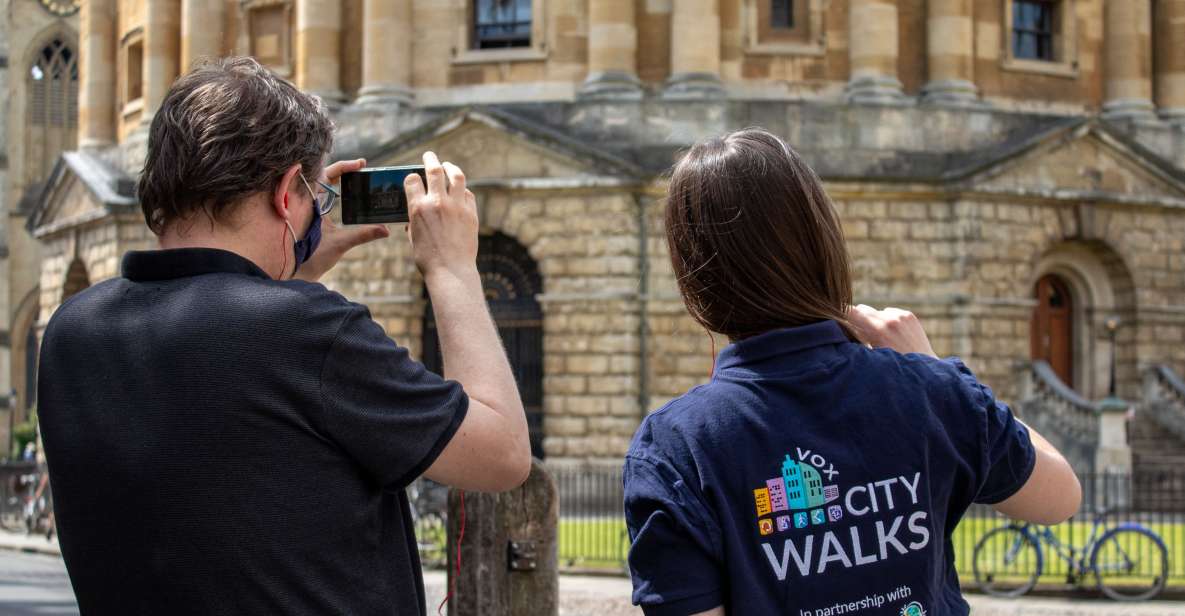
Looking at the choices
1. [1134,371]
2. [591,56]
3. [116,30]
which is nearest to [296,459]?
[591,56]

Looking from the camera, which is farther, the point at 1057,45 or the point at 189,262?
the point at 1057,45

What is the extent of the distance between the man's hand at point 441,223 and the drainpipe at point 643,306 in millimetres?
21956

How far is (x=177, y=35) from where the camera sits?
31734 millimetres

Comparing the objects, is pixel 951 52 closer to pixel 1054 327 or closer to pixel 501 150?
pixel 1054 327

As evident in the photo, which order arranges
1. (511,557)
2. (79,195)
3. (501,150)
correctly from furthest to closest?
(79,195) < (501,150) < (511,557)

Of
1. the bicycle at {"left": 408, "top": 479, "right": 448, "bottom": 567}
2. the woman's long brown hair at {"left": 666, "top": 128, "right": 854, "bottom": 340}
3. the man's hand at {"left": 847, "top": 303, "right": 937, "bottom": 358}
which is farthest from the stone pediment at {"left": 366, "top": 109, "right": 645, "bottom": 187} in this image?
the woman's long brown hair at {"left": 666, "top": 128, "right": 854, "bottom": 340}

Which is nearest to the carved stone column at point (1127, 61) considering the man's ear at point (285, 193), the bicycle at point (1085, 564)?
the bicycle at point (1085, 564)

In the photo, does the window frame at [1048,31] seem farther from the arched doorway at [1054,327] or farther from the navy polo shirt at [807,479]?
the navy polo shirt at [807,479]

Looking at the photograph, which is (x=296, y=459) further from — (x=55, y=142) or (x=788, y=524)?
(x=55, y=142)

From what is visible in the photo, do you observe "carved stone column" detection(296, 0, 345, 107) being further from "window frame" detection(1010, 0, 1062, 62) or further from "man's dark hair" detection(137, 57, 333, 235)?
"man's dark hair" detection(137, 57, 333, 235)

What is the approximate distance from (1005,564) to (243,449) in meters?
13.9

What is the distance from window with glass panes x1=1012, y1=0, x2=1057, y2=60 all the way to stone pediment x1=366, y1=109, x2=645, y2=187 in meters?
9.90

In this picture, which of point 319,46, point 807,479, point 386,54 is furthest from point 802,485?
point 319,46

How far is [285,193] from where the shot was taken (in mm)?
2727
